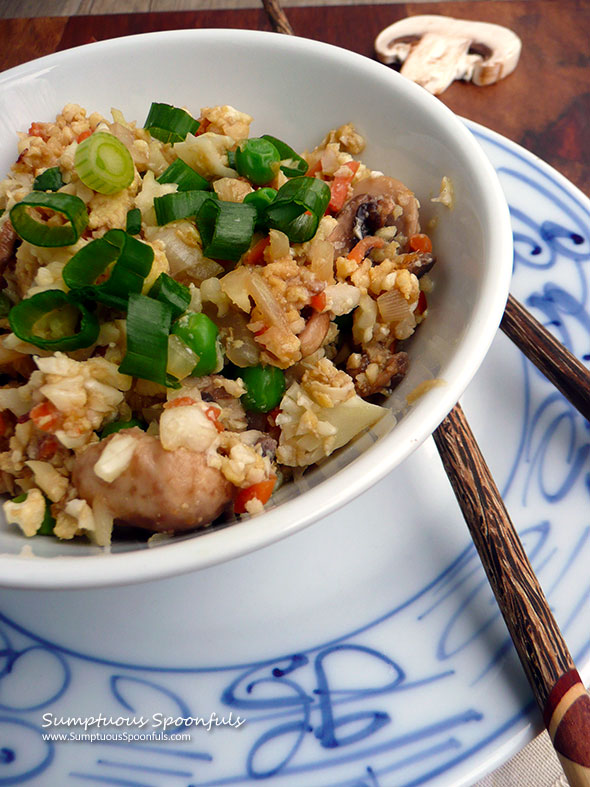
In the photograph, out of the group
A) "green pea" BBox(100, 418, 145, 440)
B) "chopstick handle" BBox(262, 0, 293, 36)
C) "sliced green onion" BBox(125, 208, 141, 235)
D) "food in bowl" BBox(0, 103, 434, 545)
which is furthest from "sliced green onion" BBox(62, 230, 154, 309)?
"chopstick handle" BBox(262, 0, 293, 36)

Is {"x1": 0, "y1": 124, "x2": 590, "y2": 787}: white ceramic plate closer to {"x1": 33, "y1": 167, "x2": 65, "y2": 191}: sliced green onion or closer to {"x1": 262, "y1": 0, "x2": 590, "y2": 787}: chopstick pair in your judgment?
{"x1": 262, "y1": 0, "x2": 590, "y2": 787}: chopstick pair

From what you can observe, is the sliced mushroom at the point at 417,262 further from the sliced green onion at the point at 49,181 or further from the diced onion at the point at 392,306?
the sliced green onion at the point at 49,181

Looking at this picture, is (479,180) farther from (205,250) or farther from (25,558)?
(25,558)

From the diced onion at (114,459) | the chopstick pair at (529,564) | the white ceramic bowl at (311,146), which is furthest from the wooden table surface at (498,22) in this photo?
the diced onion at (114,459)

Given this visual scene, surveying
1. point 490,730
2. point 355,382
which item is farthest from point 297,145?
point 490,730

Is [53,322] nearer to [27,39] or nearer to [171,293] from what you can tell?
[171,293]
